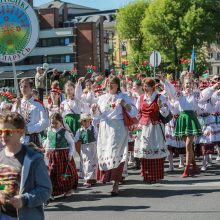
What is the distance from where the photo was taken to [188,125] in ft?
33.8

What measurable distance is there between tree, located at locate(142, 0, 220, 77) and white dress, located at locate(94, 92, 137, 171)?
45.8m

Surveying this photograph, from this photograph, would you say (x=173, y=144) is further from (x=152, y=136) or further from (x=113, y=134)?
(x=113, y=134)

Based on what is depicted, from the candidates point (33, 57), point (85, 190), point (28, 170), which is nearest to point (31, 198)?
point (28, 170)

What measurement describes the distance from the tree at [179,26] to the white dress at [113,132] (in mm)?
45840

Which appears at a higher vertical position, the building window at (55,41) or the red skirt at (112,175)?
the building window at (55,41)

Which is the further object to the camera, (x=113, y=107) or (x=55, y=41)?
(x=55, y=41)

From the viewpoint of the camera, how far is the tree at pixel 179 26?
178 ft

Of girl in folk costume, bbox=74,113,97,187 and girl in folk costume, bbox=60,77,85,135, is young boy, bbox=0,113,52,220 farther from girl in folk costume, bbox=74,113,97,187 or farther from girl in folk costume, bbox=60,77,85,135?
girl in folk costume, bbox=60,77,85,135

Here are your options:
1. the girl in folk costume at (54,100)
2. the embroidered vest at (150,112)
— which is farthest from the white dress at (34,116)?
the girl in folk costume at (54,100)

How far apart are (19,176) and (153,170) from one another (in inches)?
229

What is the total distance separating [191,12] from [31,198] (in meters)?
51.9

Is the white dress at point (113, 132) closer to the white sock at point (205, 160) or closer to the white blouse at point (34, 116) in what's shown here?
the white blouse at point (34, 116)

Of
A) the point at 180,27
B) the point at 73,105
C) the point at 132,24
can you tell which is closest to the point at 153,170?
the point at 73,105

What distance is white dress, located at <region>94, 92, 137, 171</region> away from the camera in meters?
8.84
